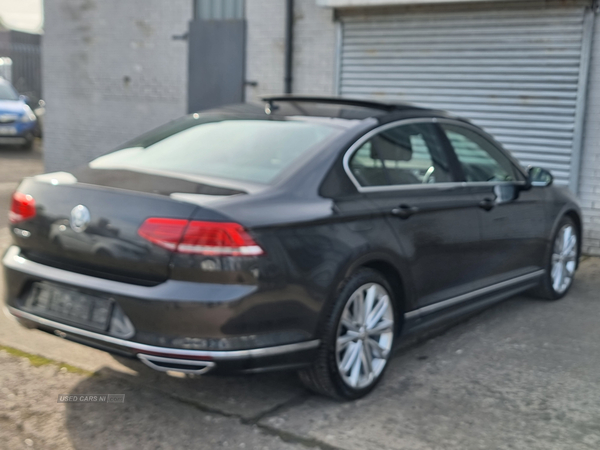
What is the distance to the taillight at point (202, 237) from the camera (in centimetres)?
330

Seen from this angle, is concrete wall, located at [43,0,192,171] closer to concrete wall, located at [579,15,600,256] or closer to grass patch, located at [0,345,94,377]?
concrete wall, located at [579,15,600,256]

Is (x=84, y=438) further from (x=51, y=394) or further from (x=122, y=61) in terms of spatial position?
(x=122, y=61)

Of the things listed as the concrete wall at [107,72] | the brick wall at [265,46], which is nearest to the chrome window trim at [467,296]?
the brick wall at [265,46]

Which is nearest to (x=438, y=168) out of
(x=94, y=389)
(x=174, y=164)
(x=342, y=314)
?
(x=342, y=314)

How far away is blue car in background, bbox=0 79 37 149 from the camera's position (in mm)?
18031

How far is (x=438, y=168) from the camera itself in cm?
470

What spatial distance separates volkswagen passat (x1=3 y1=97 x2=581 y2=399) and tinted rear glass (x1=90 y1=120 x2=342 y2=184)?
0.01m

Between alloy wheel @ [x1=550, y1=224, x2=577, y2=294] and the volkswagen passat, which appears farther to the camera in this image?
alloy wheel @ [x1=550, y1=224, x2=577, y2=294]

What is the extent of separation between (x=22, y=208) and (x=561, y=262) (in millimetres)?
4103

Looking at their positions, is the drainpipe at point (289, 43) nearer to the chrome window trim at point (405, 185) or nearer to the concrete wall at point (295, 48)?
the concrete wall at point (295, 48)

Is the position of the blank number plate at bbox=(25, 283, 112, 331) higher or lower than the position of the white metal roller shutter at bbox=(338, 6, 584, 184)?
lower

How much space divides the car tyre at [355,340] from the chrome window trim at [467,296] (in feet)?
0.82

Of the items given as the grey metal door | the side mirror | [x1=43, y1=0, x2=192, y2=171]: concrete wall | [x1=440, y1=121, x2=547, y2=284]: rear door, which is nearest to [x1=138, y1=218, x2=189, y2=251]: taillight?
[x1=440, y1=121, x2=547, y2=284]: rear door

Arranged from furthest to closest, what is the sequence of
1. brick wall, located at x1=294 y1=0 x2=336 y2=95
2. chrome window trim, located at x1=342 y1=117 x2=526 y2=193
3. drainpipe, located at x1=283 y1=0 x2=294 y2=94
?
drainpipe, located at x1=283 y1=0 x2=294 y2=94 → brick wall, located at x1=294 y1=0 x2=336 y2=95 → chrome window trim, located at x1=342 y1=117 x2=526 y2=193
